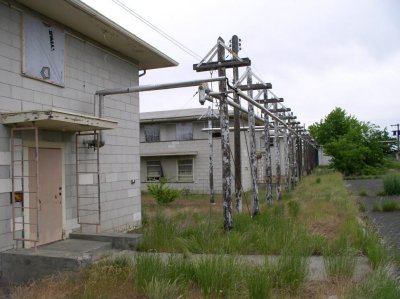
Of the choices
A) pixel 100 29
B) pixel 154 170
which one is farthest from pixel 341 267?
pixel 154 170

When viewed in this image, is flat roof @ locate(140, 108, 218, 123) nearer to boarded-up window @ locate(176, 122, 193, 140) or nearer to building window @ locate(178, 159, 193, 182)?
boarded-up window @ locate(176, 122, 193, 140)

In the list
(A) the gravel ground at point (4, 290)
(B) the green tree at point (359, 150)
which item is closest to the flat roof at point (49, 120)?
(A) the gravel ground at point (4, 290)

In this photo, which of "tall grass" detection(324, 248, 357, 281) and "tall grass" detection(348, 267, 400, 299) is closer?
"tall grass" detection(348, 267, 400, 299)

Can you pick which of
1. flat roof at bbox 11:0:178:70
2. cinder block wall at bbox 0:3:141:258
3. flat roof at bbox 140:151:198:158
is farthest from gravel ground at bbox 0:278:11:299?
flat roof at bbox 140:151:198:158

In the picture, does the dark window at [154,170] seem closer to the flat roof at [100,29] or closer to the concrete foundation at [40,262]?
the flat roof at [100,29]

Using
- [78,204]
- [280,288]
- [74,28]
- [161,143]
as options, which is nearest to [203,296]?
[280,288]

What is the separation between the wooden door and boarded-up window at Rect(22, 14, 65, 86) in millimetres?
1579

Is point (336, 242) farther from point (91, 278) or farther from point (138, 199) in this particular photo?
point (138, 199)

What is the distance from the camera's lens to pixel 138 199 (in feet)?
43.8

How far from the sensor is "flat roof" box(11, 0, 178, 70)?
9.05 meters

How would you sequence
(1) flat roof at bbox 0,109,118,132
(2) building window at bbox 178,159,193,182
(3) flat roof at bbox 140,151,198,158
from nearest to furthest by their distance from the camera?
1. (1) flat roof at bbox 0,109,118,132
2. (3) flat roof at bbox 140,151,198,158
3. (2) building window at bbox 178,159,193,182

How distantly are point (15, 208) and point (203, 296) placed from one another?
4.40m

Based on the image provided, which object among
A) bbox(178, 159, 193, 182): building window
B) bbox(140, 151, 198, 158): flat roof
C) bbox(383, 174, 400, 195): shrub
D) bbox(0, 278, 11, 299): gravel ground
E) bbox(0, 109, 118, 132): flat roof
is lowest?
bbox(0, 278, 11, 299): gravel ground

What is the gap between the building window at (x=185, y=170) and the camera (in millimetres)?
27938
